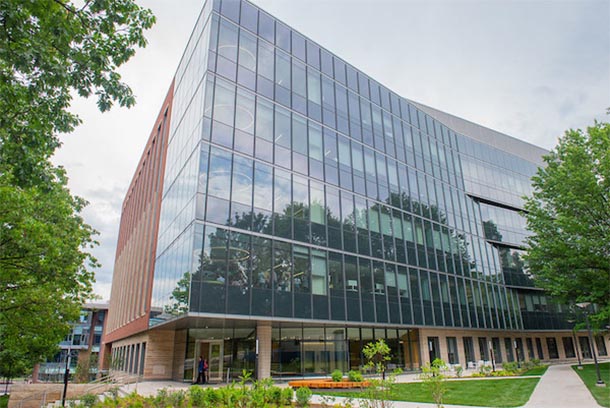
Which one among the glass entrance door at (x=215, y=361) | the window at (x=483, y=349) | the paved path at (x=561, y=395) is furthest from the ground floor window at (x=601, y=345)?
the glass entrance door at (x=215, y=361)

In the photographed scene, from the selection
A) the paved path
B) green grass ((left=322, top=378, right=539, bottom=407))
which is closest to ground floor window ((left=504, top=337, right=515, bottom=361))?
the paved path

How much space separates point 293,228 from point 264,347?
23.0ft

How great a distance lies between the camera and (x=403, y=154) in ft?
115

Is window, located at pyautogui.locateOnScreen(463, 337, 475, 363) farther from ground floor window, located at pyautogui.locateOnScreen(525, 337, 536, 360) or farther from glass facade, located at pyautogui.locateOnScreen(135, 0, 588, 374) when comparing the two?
ground floor window, located at pyautogui.locateOnScreen(525, 337, 536, 360)

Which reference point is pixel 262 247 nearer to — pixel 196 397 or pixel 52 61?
pixel 196 397

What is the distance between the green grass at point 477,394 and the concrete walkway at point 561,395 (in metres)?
0.35

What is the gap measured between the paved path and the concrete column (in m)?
13.1

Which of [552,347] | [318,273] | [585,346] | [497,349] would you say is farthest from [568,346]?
[318,273]

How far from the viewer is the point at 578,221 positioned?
1040 inches

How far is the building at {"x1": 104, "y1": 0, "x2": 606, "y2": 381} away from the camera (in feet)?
71.2

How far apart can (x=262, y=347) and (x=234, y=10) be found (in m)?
20.8

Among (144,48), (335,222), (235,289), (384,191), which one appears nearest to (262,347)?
(235,289)

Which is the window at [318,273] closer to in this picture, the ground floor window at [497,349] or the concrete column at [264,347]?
the concrete column at [264,347]

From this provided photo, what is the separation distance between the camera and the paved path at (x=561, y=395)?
13.7 m
